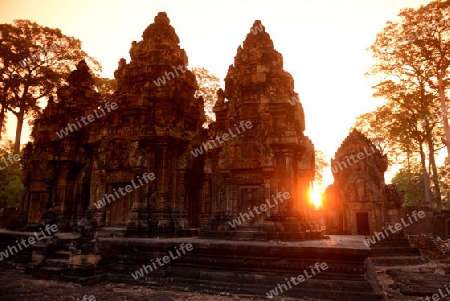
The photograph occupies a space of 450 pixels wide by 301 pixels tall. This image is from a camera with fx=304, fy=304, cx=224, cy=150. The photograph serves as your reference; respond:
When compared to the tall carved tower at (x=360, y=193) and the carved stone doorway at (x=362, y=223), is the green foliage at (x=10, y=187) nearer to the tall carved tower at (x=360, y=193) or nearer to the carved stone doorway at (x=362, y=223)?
the tall carved tower at (x=360, y=193)

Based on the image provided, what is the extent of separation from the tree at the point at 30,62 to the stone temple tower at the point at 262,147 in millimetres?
17956

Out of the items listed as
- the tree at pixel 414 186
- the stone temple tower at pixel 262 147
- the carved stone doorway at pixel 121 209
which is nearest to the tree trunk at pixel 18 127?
the carved stone doorway at pixel 121 209

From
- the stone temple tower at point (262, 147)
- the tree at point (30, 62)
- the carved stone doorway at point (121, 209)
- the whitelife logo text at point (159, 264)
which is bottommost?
the whitelife logo text at point (159, 264)

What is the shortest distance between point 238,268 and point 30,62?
2396cm

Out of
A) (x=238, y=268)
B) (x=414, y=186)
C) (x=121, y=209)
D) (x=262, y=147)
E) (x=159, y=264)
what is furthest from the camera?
(x=414, y=186)

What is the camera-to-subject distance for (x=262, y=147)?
9078mm

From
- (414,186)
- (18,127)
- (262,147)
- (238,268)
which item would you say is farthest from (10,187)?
(414,186)

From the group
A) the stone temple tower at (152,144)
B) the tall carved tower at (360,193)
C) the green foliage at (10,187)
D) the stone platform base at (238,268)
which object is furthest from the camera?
the green foliage at (10,187)

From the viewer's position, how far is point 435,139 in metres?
27.0

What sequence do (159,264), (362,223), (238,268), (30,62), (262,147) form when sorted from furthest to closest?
(30,62) < (362,223) < (262,147) < (159,264) < (238,268)

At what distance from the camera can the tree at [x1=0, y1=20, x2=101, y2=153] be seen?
73.2 feet

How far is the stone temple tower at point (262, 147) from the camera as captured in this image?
8945 millimetres

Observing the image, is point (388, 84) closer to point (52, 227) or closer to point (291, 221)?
point (291, 221)

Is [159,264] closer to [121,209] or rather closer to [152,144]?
[121,209]
